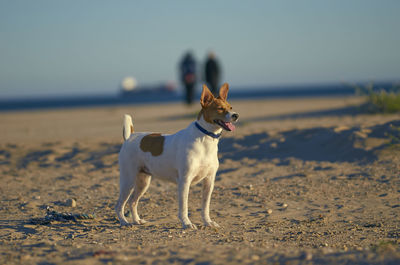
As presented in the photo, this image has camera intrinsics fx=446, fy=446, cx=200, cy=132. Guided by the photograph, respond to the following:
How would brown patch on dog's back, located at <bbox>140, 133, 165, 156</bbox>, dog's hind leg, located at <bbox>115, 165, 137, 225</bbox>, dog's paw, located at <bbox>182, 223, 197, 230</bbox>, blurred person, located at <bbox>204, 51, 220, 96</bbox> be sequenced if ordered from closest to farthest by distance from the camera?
dog's paw, located at <bbox>182, 223, 197, 230</bbox>, brown patch on dog's back, located at <bbox>140, 133, 165, 156</bbox>, dog's hind leg, located at <bbox>115, 165, 137, 225</bbox>, blurred person, located at <bbox>204, 51, 220, 96</bbox>

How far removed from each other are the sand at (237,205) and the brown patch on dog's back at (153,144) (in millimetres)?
873

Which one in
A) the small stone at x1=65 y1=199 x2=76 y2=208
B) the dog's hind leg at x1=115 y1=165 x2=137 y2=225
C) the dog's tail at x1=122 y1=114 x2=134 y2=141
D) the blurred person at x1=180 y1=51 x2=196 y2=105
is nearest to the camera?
the dog's hind leg at x1=115 y1=165 x2=137 y2=225

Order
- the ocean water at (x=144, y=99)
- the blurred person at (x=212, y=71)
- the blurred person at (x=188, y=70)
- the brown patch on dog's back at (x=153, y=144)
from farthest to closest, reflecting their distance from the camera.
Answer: the ocean water at (x=144, y=99) < the blurred person at (x=188, y=70) < the blurred person at (x=212, y=71) < the brown patch on dog's back at (x=153, y=144)

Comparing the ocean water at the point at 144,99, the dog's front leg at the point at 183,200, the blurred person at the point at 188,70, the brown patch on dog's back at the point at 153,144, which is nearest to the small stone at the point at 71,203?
the brown patch on dog's back at the point at 153,144

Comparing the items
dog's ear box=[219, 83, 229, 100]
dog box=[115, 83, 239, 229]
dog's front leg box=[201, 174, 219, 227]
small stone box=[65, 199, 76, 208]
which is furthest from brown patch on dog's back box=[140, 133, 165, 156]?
small stone box=[65, 199, 76, 208]

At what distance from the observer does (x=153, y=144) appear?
198 inches

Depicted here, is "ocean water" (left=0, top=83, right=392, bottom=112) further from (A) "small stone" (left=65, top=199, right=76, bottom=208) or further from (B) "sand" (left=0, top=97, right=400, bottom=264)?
(A) "small stone" (left=65, top=199, right=76, bottom=208)

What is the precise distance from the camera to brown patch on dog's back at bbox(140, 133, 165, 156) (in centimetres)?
497

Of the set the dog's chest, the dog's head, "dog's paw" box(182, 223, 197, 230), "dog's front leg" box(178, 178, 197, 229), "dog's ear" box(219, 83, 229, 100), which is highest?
"dog's ear" box(219, 83, 229, 100)

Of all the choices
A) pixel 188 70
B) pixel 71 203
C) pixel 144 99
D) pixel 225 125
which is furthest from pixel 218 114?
pixel 144 99

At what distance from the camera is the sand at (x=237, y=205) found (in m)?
3.86

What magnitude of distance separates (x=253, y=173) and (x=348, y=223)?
8.86 ft

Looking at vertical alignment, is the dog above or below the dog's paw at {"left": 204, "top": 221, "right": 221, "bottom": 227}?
above

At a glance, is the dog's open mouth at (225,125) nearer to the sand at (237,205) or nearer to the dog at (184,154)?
the dog at (184,154)
